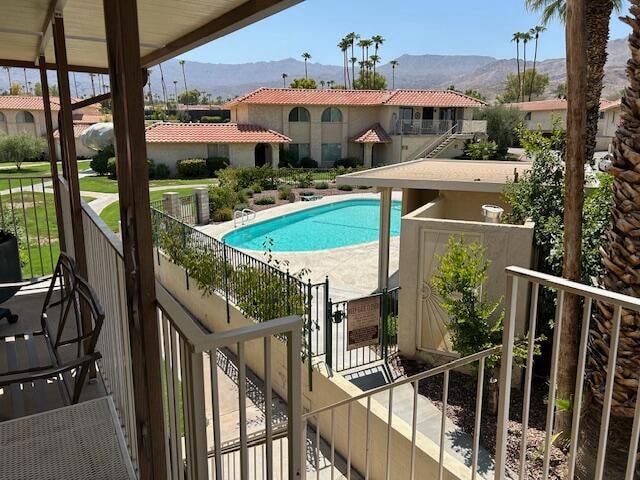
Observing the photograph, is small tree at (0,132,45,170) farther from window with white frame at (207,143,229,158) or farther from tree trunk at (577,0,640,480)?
tree trunk at (577,0,640,480)

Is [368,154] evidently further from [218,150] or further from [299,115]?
[218,150]

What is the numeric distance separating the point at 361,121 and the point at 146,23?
96.9ft

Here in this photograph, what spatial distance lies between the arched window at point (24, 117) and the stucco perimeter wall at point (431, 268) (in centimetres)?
3876

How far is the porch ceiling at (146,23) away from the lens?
2.52 m

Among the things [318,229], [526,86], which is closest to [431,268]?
[318,229]

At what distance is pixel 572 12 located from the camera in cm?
562

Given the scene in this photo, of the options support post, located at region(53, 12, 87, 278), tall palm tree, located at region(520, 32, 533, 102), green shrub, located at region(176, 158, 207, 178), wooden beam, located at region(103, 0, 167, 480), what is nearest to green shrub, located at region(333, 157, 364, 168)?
green shrub, located at region(176, 158, 207, 178)

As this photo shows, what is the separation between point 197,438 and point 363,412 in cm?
436

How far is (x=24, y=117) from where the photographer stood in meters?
37.5

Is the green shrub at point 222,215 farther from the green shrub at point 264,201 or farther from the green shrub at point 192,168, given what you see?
the green shrub at point 192,168

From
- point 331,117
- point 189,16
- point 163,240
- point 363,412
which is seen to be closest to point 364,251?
point 163,240

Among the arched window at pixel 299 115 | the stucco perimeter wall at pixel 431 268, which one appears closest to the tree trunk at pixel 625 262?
the stucco perimeter wall at pixel 431 268

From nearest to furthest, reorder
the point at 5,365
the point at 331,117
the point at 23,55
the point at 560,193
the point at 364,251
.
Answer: the point at 5,365
the point at 23,55
the point at 560,193
the point at 364,251
the point at 331,117

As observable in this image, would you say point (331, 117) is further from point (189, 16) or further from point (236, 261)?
point (189, 16)
